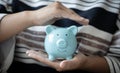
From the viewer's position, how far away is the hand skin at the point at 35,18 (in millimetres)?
613

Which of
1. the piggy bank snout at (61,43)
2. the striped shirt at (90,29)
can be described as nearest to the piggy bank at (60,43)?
the piggy bank snout at (61,43)

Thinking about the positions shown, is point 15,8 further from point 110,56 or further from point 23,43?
point 110,56

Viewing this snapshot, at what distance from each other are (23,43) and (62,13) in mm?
169

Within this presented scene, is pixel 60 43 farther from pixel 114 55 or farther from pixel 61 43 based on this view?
pixel 114 55

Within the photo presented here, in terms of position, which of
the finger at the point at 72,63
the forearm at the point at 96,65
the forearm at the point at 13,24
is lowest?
the forearm at the point at 96,65

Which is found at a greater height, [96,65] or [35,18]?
[35,18]

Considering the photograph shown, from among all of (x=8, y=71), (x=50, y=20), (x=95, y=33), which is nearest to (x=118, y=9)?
(x=95, y=33)

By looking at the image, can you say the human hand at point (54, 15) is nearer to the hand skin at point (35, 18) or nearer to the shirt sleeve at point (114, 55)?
the hand skin at point (35, 18)

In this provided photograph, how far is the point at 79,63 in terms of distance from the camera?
635mm

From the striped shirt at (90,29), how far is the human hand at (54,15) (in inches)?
3.2

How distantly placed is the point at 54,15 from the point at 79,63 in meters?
0.11

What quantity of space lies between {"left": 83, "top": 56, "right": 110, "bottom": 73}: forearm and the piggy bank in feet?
0.31

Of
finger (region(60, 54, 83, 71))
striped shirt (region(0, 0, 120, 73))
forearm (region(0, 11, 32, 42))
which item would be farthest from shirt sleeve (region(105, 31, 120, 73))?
forearm (region(0, 11, 32, 42))

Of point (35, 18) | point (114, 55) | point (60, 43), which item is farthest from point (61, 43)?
point (114, 55)
